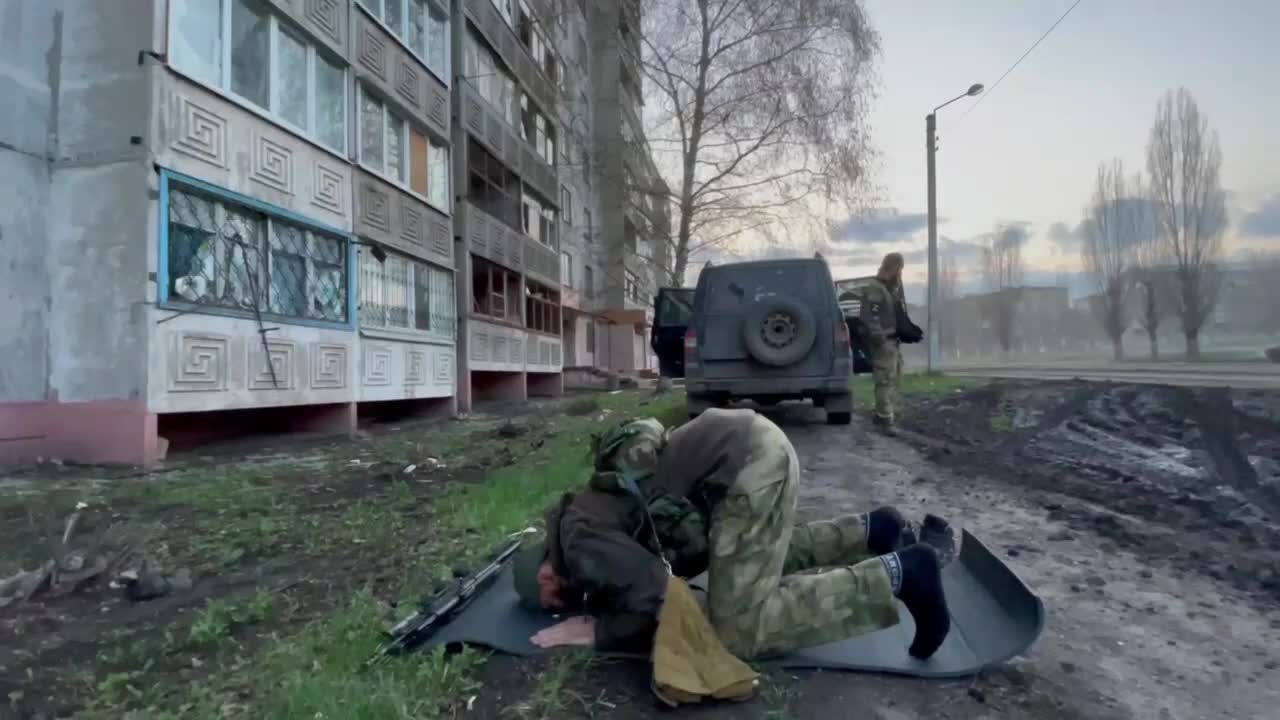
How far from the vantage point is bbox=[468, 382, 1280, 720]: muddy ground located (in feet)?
7.39

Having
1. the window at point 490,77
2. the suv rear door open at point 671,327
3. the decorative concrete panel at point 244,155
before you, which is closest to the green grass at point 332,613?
the decorative concrete panel at point 244,155

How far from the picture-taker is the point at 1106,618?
116 inches

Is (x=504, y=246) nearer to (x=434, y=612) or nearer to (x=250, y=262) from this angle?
Answer: (x=250, y=262)

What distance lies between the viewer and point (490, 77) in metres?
18.3

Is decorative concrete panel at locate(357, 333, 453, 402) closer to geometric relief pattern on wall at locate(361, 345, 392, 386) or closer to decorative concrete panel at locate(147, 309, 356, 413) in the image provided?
geometric relief pattern on wall at locate(361, 345, 392, 386)

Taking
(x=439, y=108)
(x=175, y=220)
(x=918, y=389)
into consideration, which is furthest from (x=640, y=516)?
(x=439, y=108)

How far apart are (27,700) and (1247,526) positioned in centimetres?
581

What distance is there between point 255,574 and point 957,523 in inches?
156

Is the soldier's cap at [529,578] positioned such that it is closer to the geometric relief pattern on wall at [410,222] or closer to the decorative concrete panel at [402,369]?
the decorative concrete panel at [402,369]

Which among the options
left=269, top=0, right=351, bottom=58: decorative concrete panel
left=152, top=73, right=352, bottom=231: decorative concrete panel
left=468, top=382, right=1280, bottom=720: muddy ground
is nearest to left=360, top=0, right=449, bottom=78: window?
left=269, top=0, right=351, bottom=58: decorative concrete panel

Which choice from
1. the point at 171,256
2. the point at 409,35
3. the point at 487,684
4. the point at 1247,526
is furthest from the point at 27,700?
the point at 409,35

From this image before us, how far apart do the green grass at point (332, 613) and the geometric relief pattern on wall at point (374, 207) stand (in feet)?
17.7

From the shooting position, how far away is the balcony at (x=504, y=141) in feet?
54.2

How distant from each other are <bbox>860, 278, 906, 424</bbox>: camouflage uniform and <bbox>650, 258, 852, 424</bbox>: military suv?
68cm
